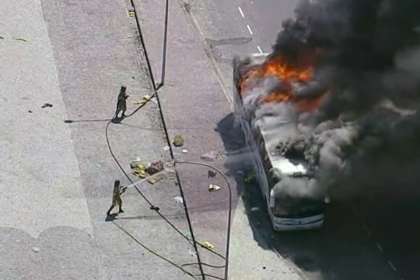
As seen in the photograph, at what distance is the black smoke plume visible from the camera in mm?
23266

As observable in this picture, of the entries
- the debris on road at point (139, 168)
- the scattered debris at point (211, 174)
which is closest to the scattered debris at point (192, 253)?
the scattered debris at point (211, 174)

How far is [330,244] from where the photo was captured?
23.5 m

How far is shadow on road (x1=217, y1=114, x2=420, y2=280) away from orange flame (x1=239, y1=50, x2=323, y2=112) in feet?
7.87

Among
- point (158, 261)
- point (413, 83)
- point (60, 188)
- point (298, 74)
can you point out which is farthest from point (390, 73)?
point (60, 188)

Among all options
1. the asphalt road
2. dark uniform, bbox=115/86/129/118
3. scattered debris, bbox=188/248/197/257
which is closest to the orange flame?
the asphalt road

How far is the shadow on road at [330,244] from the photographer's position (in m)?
22.8

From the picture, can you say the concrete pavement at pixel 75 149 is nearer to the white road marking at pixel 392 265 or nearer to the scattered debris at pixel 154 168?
the scattered debris at pixel 154 168

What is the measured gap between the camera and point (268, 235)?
23.7 meters

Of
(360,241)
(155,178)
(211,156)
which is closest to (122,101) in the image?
(155,178)

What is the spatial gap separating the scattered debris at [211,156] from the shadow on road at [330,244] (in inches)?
55.0

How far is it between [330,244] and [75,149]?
7434 mm

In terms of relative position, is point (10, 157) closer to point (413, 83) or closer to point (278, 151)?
point (278, 151)

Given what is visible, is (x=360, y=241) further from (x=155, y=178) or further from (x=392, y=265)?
(x=155, y=178)

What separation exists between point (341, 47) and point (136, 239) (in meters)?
7.07
